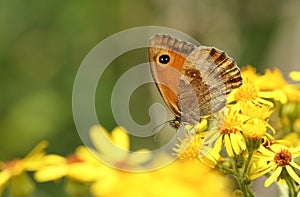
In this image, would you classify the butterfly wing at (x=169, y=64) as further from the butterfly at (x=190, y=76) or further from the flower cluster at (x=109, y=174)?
the flower cluster at (x=109, y=174)

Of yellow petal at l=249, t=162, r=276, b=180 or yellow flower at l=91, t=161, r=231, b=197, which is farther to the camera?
yellow petal at l=249, t=162, r=276, b=180

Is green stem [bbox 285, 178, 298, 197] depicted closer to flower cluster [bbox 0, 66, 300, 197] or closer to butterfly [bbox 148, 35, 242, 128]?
flower cluster [bbox 0, 66, 300, 197]

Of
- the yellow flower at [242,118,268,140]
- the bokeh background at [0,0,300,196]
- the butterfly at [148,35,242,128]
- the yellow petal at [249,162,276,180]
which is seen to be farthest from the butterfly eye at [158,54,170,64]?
the bokeh background at [0,0,300,196]

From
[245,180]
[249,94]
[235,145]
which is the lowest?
[245,180]

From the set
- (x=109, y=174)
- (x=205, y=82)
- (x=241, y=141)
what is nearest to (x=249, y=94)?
Answer: (x=205, y=82)

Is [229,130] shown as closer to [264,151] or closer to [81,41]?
[264,151]

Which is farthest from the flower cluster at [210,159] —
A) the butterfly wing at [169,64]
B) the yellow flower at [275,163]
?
the butterfly wing at [169,64]

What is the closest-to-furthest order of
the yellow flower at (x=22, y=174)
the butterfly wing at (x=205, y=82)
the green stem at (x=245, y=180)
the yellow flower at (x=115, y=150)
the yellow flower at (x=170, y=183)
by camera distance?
the yellow flower at (x=170, y=183) → the green stem at (x=245, y=180) → the butterfly wing at (x=205, y=82) → the yellow flower at (x=22, y=174) → the yellow flower at (x=115, y=150)
